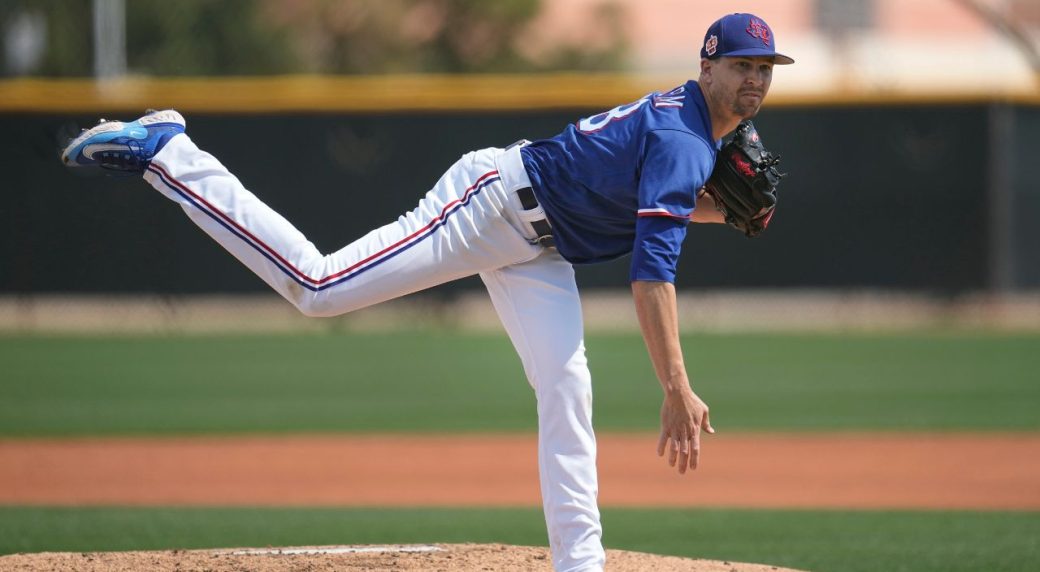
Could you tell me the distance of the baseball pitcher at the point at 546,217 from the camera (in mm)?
3951

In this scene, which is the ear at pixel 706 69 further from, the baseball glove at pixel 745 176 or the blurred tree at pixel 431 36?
the blurred tree at pixel 431 36

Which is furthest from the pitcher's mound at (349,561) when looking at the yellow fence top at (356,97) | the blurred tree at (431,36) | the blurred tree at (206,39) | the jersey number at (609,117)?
the blurred tree at (431,36)

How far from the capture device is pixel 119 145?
4102mm

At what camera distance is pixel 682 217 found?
3.74 metres

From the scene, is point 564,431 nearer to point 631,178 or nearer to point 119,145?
point 631,178

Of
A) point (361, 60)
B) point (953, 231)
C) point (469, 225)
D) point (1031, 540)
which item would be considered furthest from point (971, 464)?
point (361, 60)

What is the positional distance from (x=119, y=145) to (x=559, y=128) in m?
10.8

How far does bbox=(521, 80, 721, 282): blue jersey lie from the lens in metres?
3.73

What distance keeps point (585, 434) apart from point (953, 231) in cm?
1175

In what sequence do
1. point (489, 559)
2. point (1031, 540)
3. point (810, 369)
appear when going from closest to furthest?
point (489, 559)
point (1031, 540)
point (810, 369)

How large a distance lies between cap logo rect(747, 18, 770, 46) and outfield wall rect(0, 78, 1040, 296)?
10627mm

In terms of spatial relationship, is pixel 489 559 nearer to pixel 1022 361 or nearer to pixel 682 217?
pixel 682 217

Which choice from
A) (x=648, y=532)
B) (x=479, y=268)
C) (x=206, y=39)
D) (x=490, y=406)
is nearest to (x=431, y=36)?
(x=206, y=39)

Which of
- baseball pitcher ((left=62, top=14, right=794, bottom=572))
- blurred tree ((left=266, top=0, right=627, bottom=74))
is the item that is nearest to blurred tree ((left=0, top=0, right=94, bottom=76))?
blurred tree ((left=266, top=0, right=627, bottom=74))
